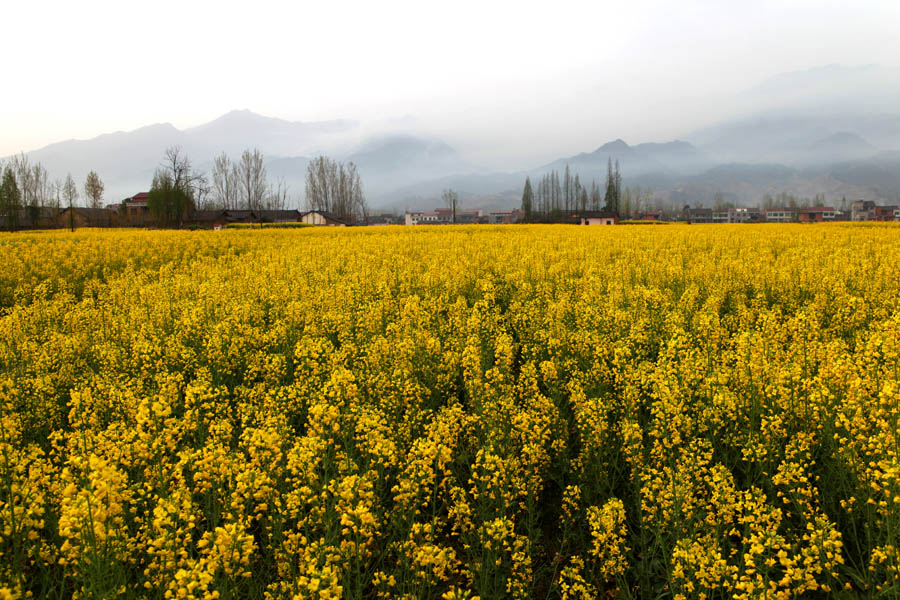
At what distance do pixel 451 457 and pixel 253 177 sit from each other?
5071 inches

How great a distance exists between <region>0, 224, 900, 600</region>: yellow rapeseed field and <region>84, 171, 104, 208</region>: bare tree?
101971mm

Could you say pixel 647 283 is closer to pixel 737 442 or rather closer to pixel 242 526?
pixel 737 442

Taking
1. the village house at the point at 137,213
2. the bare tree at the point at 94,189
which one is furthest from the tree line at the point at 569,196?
the bare tree at the point at 94,189

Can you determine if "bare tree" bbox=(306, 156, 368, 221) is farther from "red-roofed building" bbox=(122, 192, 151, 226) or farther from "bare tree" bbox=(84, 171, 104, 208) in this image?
"bare tree" bbox=(84, 171, 104, 208)

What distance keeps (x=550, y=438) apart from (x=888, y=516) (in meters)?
2.57

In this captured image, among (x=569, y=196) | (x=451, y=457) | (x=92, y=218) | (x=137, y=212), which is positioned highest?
(x=569, y=196)

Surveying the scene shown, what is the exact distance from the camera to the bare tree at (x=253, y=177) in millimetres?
113688

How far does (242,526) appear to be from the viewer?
Result: 2824mm

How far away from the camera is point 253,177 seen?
119 meters

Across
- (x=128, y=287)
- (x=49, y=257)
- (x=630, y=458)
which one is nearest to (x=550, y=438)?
(x=630, y=458)

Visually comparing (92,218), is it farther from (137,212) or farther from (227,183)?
(227,183)

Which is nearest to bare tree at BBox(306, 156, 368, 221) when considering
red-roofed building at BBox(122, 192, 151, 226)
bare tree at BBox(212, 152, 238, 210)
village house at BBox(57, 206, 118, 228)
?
bare tree at BBox(212, 152, 238, 210)

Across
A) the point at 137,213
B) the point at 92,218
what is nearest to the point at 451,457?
the point at 92,218

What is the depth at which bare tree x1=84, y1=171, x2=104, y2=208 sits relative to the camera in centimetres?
8944
